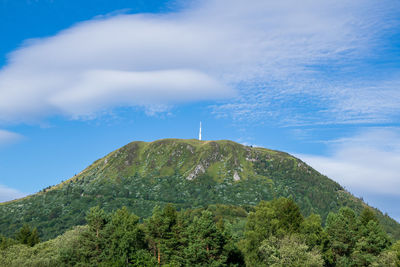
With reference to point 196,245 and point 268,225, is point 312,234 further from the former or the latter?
point 196,245

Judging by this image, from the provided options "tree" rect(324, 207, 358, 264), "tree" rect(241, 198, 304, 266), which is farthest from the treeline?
"tree" rect(324, 207, 358, 264)

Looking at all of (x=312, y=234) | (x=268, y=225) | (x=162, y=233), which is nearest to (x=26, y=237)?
(x=162, y=233)

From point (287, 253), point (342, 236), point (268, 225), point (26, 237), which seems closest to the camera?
point (287, 253)

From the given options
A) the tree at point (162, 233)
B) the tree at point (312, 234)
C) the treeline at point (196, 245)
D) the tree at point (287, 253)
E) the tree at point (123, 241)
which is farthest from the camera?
the tree at point (312, 234)

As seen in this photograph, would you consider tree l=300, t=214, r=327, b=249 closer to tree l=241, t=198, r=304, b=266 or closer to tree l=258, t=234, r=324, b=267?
tree l=241, t=198, r=304, b=266

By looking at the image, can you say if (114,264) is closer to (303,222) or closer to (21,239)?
(303,222)

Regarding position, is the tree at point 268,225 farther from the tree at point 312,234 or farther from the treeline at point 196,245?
the tree at point 312,234

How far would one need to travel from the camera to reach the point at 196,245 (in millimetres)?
104750

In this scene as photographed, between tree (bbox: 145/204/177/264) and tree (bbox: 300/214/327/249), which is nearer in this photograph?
tree (bbox: 145/204/177/264)

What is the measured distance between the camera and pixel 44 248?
13388 cm

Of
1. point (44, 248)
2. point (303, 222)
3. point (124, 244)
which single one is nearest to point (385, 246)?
point (303, 222)

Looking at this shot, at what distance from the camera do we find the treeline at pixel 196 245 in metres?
108

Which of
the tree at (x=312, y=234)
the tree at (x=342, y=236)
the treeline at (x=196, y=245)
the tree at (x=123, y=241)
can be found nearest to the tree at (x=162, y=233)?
the treeline at (x=196, y=245)

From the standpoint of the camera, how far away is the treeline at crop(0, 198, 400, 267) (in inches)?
4267
